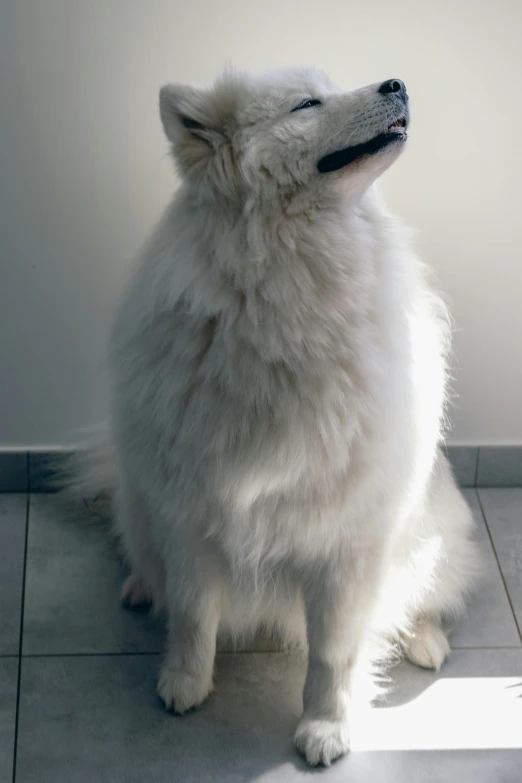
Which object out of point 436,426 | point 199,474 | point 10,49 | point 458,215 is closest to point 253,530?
point 199,474

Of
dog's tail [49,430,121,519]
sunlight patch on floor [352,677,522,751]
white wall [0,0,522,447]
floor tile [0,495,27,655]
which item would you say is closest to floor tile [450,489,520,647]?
sunlight patch on floor [352,677,522,751]

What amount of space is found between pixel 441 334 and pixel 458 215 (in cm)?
56

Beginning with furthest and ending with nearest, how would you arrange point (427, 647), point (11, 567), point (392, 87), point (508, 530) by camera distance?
point (508, 530) → point (11, 567) → point (427, 647) → point (392, 87)

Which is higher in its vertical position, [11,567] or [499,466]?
[499,466]

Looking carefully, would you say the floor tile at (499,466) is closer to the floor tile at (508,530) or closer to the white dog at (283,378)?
the floor tile at (508,530)

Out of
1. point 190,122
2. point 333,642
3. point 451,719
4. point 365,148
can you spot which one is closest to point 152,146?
point 190,122

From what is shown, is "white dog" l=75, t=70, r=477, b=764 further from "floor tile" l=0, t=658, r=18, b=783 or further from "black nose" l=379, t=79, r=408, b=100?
"floor tile" l=0, t=658, r=18, b=783

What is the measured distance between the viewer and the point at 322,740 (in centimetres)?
195

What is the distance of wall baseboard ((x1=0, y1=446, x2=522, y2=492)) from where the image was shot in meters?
2.64

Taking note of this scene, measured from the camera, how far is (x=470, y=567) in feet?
7.50

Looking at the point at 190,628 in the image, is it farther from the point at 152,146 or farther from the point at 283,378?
the point at 152,146

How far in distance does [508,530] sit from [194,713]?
987 millimetres

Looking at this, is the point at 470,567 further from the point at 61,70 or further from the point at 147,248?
the point at 61,70

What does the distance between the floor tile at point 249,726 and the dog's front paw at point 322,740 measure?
0.03 m
